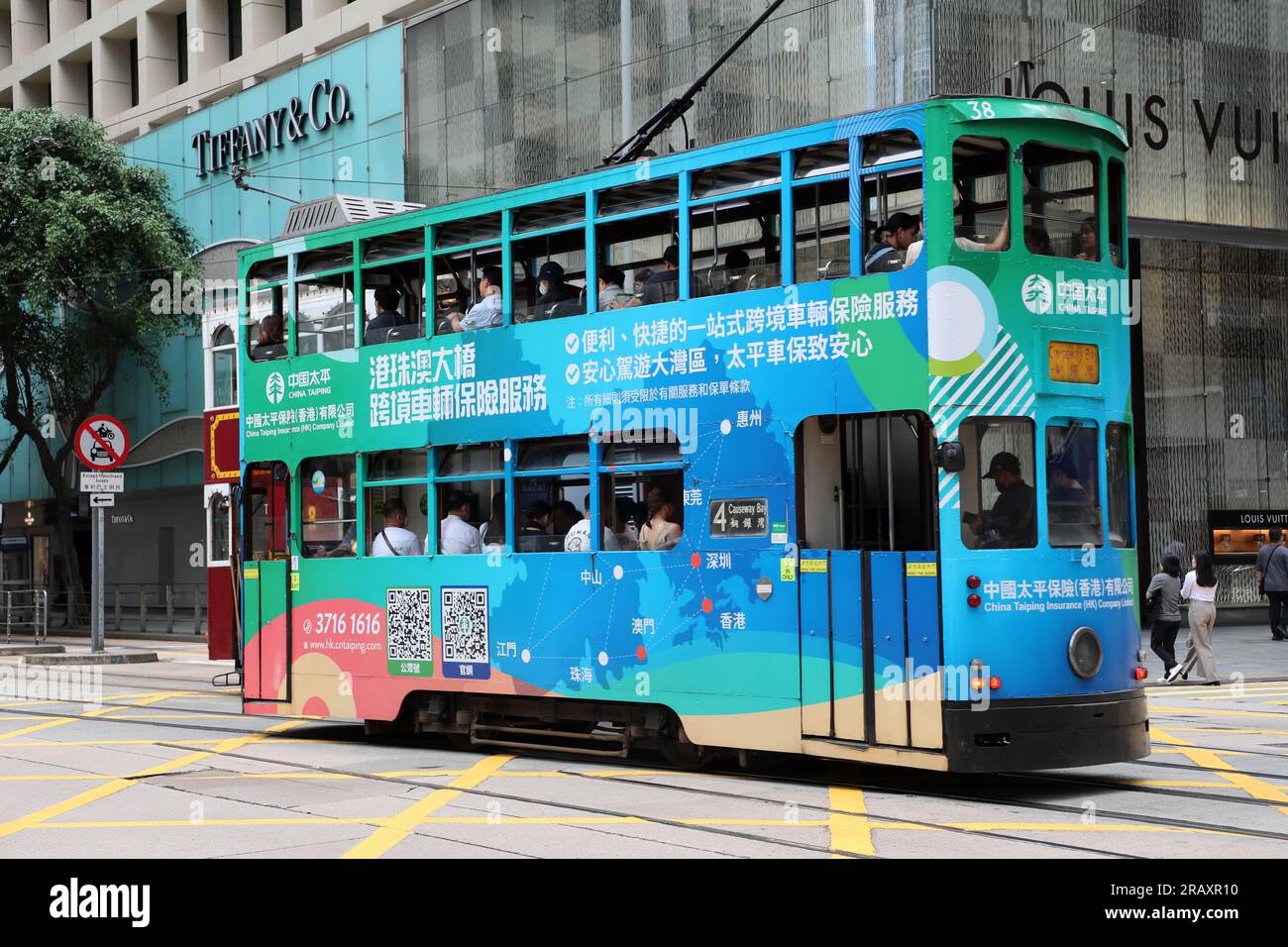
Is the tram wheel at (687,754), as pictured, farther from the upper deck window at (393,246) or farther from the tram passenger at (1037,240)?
the upper deck window at (393,246)

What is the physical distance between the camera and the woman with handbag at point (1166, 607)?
18.7m

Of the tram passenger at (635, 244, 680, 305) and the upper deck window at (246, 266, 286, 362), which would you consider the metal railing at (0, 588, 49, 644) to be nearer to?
the upper deck window at (246, 266, 286, 362)

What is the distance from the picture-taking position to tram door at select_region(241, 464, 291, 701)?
1415 centimetres

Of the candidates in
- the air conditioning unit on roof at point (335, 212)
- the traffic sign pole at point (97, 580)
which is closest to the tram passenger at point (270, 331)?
the air conditioning unit on roof at point (335, 212)

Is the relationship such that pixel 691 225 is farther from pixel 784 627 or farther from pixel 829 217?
pixel 784 627

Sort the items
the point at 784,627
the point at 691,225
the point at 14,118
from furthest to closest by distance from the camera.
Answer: the point at 14,118
the point at 691,225
the point at 784,627

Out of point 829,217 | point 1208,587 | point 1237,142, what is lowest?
point 1208,587

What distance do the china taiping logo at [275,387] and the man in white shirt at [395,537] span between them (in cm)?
172

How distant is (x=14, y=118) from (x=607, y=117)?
57.2 ft

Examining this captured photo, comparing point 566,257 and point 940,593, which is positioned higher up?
point 566,257

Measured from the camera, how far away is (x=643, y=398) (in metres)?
11.2

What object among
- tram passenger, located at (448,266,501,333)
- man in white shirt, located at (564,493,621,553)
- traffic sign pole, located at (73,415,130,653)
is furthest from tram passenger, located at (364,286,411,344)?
Result: traffic sign pole, located at (73,415,130,653)

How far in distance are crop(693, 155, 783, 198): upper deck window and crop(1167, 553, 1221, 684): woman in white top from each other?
32.9ft

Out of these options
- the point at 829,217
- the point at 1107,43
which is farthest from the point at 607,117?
the point at 829,217
